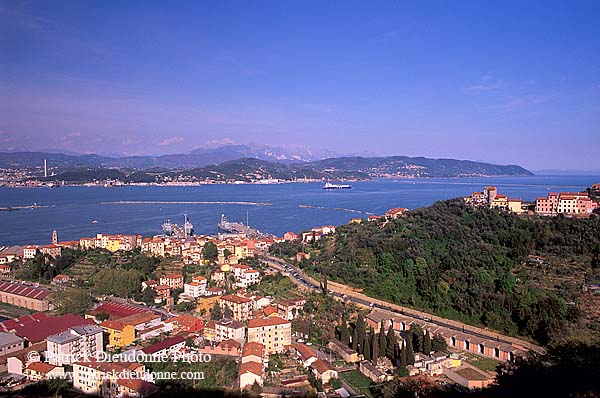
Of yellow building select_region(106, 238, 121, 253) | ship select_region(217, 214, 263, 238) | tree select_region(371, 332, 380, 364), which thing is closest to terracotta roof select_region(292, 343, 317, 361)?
tree select_region(371, 332, 380, 364)

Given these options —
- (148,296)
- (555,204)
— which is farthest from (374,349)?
(555,204)

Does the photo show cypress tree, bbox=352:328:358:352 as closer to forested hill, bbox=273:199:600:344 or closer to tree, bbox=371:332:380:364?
tree, bbox=371:332:380:364

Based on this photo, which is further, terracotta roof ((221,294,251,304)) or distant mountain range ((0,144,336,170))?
distant mountain range ((0,144,336,170))

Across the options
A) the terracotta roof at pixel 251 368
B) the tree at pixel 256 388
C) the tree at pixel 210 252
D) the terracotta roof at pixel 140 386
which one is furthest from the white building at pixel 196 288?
the tree at pixel 256 388

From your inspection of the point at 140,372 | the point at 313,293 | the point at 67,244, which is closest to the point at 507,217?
the point at 313,293

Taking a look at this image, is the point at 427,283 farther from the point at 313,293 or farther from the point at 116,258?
the point at 116,258

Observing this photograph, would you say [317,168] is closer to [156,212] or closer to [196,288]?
[156,212]
